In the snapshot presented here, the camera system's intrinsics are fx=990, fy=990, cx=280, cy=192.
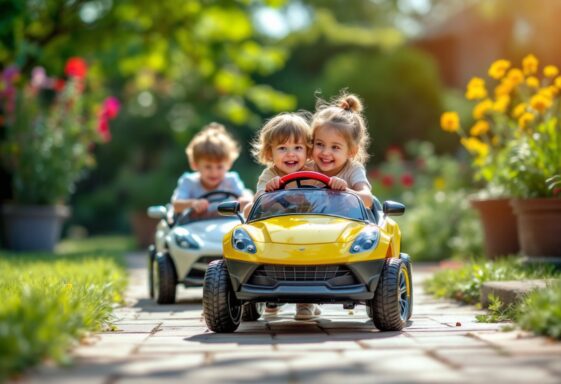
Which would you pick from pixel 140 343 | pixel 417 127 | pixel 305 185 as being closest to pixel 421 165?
pixel 417 127

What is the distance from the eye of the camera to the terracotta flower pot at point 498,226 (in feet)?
32.9

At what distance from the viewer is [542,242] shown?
8.70 meters

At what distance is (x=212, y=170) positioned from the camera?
8.95 m

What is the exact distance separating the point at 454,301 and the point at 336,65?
838 inches

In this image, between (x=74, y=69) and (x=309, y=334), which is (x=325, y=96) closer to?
(x=74, y=69)

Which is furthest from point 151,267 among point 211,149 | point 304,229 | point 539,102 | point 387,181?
point 387,181

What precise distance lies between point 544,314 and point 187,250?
3.72 meters

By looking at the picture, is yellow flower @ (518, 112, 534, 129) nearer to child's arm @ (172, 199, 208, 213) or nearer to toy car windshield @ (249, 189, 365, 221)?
child's arm @ (172, 199, 208, 213)

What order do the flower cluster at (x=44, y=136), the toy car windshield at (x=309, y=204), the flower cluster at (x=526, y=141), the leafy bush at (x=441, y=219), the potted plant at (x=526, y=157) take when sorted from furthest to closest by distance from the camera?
the flower cluster at (x=44, y=136) → the leafy bush at (x=441, y=219) → the flower cluster at (x=526, y=141) → the potted plant at (x=526, y=157) → the toy car windshield at (x=309, y=204)

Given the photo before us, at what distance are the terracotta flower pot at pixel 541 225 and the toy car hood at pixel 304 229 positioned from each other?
3005mm

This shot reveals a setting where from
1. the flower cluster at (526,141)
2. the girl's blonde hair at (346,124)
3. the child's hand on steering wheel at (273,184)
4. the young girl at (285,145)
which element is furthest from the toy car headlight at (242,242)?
the flower cluster at (526,141)

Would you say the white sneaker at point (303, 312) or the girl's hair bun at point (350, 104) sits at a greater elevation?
the girl's hair bun at point (350, 104)

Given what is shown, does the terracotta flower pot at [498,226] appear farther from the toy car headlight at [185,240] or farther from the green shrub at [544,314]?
the green shrub at [544,314]

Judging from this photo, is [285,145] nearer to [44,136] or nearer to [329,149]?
[329,149]
